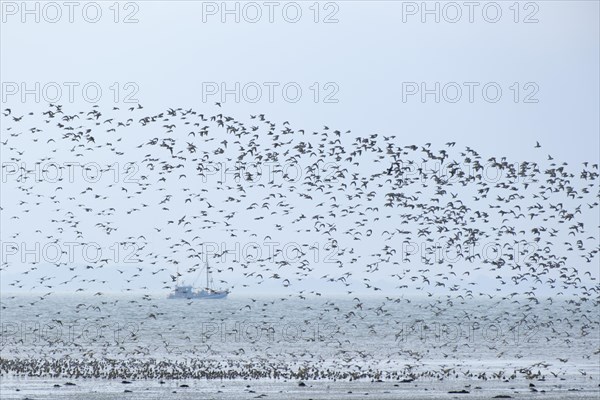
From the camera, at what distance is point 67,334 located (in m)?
111

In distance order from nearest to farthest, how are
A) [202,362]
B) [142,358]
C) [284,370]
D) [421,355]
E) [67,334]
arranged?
[284,370] → [202,362] → [142,358] → [421,355] → [67,334]

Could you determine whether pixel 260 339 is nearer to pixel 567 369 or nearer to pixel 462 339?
pixel 462 339

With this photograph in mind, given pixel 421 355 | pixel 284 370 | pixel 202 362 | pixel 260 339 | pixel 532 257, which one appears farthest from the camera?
pixel 260 339

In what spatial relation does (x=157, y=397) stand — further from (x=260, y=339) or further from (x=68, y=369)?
(x=260, y=339)

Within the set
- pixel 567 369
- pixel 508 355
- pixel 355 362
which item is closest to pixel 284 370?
pixel 355 362

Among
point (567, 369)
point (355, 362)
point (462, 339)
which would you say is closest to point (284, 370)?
point (355, 362)

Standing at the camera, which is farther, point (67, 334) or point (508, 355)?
point (67, 334)

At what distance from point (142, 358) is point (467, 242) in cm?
2642

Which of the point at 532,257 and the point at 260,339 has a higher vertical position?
the point at 532,257

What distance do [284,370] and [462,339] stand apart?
4670cm

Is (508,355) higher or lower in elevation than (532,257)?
lower

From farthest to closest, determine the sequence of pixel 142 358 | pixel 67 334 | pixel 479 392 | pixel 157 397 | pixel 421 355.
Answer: pixel 67 334
pixel 421 355
pixel 142 358
pixel 479 392
pixel 157 397

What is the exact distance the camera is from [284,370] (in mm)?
66438

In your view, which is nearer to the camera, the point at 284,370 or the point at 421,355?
the point at 284,370
